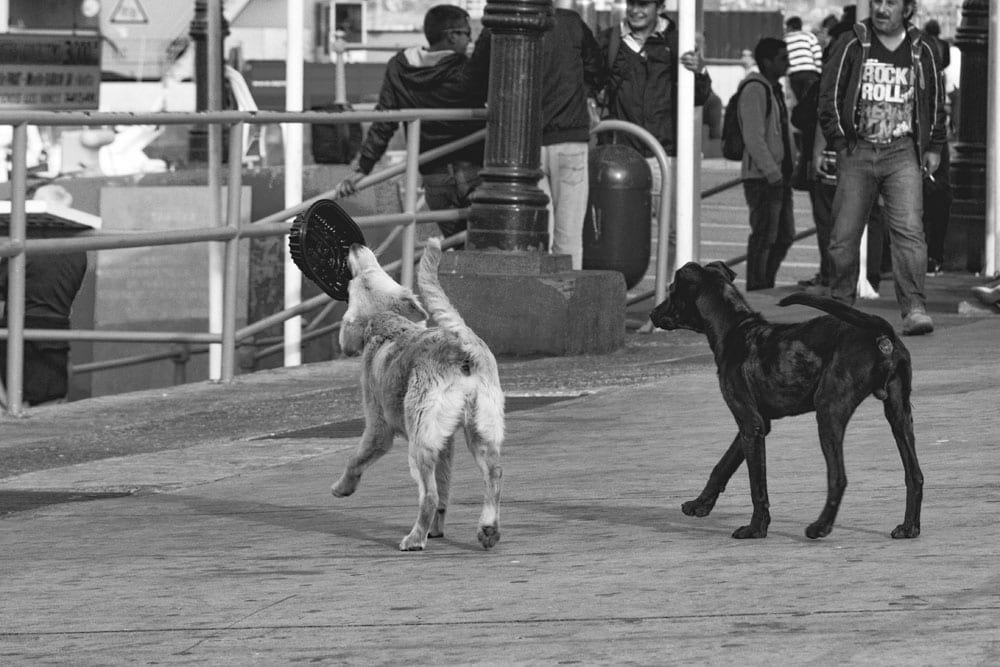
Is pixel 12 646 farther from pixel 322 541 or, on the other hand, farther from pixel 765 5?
pixel 765 5

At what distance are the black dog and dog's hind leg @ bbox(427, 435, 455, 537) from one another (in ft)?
2.94

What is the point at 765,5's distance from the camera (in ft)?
150

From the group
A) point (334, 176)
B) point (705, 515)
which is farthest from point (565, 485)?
point (334, 176)

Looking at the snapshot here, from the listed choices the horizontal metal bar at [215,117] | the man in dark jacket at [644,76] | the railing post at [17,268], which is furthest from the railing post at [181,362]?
the railing post at [17,268]

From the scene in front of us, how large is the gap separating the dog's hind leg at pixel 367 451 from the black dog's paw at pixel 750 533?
45.2 inches

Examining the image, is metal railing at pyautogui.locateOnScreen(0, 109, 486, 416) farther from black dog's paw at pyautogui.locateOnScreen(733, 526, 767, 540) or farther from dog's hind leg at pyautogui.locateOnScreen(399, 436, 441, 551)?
black dog's paw at pyautogui.locateOnScreen(733, 526, 767, 540)

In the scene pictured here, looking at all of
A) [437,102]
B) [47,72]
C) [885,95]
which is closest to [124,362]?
[437,102]

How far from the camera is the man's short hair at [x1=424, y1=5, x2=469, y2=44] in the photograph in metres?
12.9

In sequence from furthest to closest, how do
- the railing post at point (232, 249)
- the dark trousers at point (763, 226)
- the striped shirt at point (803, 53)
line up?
the striped shirt at point (803, 53) → the dark trousers at point (763, 226) → the railing post at point (232, 249)

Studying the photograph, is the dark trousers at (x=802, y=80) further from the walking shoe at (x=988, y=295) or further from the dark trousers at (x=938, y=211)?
the walking shoe at (x=988, y=295)

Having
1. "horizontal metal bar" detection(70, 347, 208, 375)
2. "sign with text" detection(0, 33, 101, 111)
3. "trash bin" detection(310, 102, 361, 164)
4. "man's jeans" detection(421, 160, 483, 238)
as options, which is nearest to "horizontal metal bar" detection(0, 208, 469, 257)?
"man's jeans" detection(421, 160, 483, 238)

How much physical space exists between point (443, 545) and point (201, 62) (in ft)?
48.2

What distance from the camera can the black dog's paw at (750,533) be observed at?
Answer: 6453 mm

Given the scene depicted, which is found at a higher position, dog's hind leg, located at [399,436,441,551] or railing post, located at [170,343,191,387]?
dog's hind leg, located at [399,436,441,551]
